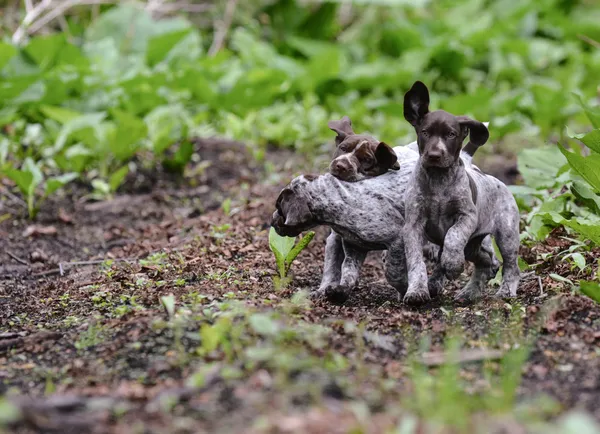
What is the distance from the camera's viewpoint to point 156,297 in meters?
3.53

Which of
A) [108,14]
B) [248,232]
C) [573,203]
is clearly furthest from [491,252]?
[108,14]

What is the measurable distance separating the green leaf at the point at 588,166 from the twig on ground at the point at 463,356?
4.64 ft

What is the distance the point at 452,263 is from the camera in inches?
129

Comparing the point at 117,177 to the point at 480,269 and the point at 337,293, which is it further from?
the point at 480,269

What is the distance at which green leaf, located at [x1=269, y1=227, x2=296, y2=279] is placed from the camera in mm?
3830

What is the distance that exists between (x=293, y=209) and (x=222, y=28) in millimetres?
8135

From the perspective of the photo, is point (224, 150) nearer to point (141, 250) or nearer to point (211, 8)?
point (141, 250)

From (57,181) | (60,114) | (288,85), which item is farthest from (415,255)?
(288,85)

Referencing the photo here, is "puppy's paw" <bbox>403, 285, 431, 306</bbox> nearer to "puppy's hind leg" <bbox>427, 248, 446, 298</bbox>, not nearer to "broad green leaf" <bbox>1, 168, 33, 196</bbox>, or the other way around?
"puppy's hind leg" <bbox>427, 248, 446, 298</bbox>

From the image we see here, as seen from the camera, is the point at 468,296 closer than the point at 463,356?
No

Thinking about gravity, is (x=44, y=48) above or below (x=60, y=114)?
above

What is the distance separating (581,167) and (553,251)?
49cm

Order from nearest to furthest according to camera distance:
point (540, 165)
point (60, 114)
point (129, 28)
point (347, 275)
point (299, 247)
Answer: point (347, 275)
point (299, 247)
point (540, 165)
point (60, 114)
point (129, 28)

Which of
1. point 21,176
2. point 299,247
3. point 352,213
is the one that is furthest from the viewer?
point 21,176
